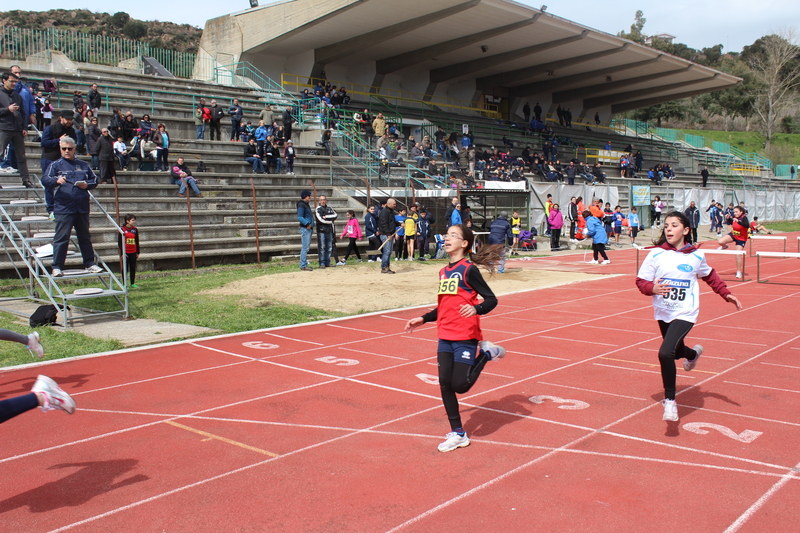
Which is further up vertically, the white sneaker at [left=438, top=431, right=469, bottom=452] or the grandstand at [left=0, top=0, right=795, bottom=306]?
the grandstand at [left=0, top=0, right=795, bottom=306]

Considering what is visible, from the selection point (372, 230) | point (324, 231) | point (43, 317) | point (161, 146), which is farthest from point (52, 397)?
point (161, 146)

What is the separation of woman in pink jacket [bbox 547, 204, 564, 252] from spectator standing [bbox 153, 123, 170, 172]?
14691 millimetres

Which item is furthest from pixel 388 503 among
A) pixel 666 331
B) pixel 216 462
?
pixel 666 331

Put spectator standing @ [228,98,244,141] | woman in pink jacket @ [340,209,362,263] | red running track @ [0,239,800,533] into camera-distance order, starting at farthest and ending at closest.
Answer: spectator standing @ [228,98,244,141] < woman in pink jacket @ [340,209,362,263] < red running track @ [0,239,800,533]

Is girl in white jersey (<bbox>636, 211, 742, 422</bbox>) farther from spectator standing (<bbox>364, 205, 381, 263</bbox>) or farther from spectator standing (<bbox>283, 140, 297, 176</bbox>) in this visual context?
spectator standing (<bbox>283, 140, 297, 176</bbox>)

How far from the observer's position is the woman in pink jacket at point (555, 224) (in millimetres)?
26391

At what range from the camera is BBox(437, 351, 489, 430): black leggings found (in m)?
5.17

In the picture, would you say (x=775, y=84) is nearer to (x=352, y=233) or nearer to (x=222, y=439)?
(x=352, y=233)

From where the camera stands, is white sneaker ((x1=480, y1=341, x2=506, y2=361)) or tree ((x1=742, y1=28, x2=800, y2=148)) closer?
white sneaker ((x1=480, y1=341, x2=506, y2=361))

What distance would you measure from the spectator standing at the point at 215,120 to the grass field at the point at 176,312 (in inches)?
364

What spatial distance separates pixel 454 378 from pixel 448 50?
35.9 m

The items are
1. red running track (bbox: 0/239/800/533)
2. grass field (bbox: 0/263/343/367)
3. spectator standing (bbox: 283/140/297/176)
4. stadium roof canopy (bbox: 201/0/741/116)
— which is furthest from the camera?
stadium roof canopy (bbox: 201/0/741/116)

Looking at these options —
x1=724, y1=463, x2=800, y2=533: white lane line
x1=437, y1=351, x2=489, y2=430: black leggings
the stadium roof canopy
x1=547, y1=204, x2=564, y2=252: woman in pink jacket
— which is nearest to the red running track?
x1=724, y1=463, x2=800, y2=533: white lane line

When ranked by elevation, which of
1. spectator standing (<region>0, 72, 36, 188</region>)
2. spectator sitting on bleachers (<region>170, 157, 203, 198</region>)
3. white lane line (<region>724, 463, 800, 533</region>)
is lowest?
white lane line (<region>724, 463, 800, 533</region>)
